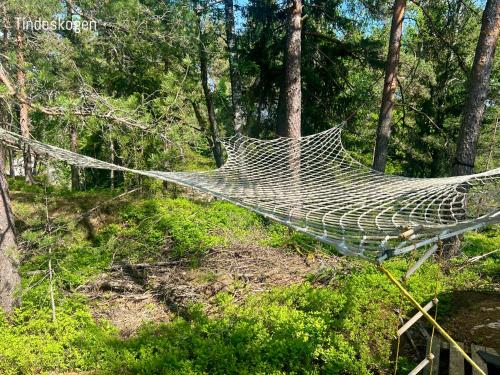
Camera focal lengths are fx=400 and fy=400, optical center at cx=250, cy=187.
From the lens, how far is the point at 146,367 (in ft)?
9.15

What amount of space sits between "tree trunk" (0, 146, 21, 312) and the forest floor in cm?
14

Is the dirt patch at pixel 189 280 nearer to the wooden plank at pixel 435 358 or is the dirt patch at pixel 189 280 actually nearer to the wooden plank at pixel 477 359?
the wooden plank at pixel 435 358

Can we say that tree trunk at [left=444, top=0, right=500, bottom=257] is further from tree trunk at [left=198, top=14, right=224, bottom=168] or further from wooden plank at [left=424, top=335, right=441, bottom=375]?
tree trunk at [left=198, top=14, right=224, bottom=168]

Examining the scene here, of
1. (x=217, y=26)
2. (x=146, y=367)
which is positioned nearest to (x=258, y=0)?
(x=217, y=26)

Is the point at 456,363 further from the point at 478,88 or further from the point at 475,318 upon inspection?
the point at 478,88

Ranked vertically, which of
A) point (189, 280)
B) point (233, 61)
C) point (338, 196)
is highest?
point (233, 61)

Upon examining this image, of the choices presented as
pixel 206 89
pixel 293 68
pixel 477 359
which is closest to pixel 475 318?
pixel 477 359

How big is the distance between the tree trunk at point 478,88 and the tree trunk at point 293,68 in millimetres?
1998

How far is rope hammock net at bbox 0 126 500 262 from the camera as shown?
1.71 meters

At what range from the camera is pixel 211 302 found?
12.5 feet

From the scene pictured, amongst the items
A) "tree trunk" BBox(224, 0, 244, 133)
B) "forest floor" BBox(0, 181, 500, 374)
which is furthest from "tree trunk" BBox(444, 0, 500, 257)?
"tree trunk" BBox(224, 0, 244, 133)

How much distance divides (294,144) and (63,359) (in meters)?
3.43

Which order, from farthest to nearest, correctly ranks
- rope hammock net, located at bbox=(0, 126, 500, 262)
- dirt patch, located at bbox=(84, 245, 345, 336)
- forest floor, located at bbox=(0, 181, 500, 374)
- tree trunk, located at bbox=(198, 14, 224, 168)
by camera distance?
tree trunk, located at bbox=(198, 14, 224, 168), dirt patch, located at bbox=(84, 245, 345, 336), forest floor, located at bbox=(0, 181, 500, 374), rope hammock net, located at bbox=(0, 126, 500, 262)

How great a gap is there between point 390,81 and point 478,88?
53.2 inches
